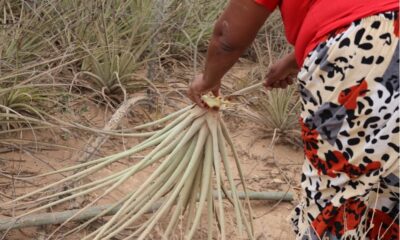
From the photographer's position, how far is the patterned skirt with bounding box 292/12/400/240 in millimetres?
1348

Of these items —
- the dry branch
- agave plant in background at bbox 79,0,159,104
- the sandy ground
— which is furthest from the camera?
agave plant in background at bbox 79,0,159,104

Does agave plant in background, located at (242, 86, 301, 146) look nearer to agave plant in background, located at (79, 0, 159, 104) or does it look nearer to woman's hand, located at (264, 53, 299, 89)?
agave plant in background, located at (79, 0, 159, 104)

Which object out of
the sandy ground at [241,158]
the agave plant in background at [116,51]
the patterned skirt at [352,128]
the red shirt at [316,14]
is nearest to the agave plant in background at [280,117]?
the sandy ground at [241,158]

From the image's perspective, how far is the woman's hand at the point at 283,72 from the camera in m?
1.81

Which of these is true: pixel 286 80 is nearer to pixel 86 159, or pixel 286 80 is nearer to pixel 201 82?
pixel 201 82

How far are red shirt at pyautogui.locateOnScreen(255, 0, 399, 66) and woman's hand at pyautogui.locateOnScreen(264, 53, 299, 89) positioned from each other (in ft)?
1.02

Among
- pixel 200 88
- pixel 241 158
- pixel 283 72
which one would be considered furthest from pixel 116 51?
pixel 200 88

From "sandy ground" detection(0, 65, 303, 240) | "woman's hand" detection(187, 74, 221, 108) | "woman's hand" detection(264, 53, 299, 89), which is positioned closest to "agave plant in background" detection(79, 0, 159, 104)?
"sandy ground" detection(0, 65, 303, 240)

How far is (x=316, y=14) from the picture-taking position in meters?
1.39

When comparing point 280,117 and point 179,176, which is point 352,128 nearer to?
point 179,176

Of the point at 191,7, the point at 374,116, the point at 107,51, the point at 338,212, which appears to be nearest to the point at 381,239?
the point at 338,212

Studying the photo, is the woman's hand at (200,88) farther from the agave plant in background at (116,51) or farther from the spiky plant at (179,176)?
the agave plant in background at (116,51)

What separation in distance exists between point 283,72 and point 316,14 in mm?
447

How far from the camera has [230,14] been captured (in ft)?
4.70
